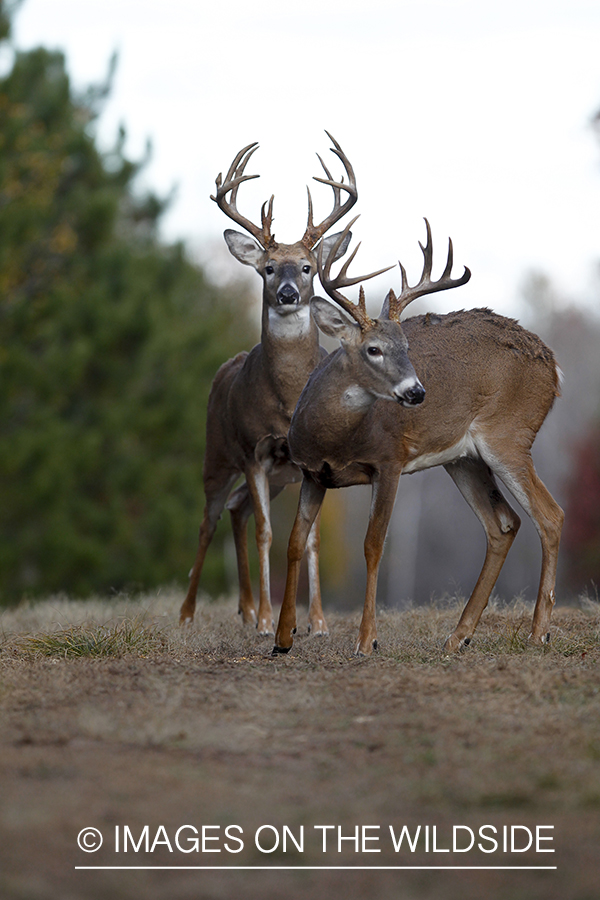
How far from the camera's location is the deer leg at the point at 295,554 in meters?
6.38

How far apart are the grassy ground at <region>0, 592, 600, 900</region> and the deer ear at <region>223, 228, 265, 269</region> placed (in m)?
3.65

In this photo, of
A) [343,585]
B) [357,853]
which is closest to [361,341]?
[357,853]

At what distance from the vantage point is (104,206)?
21734mm

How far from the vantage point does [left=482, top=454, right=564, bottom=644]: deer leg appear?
21.6 feet

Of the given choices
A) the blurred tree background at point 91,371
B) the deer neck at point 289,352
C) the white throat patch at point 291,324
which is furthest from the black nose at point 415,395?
the blurred tree background at point 91,371

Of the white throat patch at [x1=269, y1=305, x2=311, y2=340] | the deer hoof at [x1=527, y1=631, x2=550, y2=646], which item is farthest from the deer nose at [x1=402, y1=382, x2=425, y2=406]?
the white throat patch at [x1=269, y1=305, x2=311, y2=340]

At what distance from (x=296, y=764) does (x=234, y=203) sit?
20.0ft

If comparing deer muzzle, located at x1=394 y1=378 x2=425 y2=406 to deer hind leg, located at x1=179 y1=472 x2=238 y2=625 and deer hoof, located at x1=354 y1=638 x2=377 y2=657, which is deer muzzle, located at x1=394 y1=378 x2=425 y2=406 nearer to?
deer hoof, located at x1=354 y1=638 x2=377 y2=657

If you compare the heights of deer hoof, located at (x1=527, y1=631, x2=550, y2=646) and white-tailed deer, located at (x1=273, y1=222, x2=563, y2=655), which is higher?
white-tailed deer, located at (x1=273, y1=222, x2=563, y2=655)

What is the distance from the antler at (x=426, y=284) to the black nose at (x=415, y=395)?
2.09 feet

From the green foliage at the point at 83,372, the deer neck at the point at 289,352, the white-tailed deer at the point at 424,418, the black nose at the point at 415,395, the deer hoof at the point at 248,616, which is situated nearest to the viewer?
the black nose at the point at 415,395

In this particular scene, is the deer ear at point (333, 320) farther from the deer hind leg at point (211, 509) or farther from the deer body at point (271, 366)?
the deer hind leg at point (211, 509)

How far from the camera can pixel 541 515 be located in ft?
22.1

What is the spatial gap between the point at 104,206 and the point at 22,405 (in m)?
4.25
